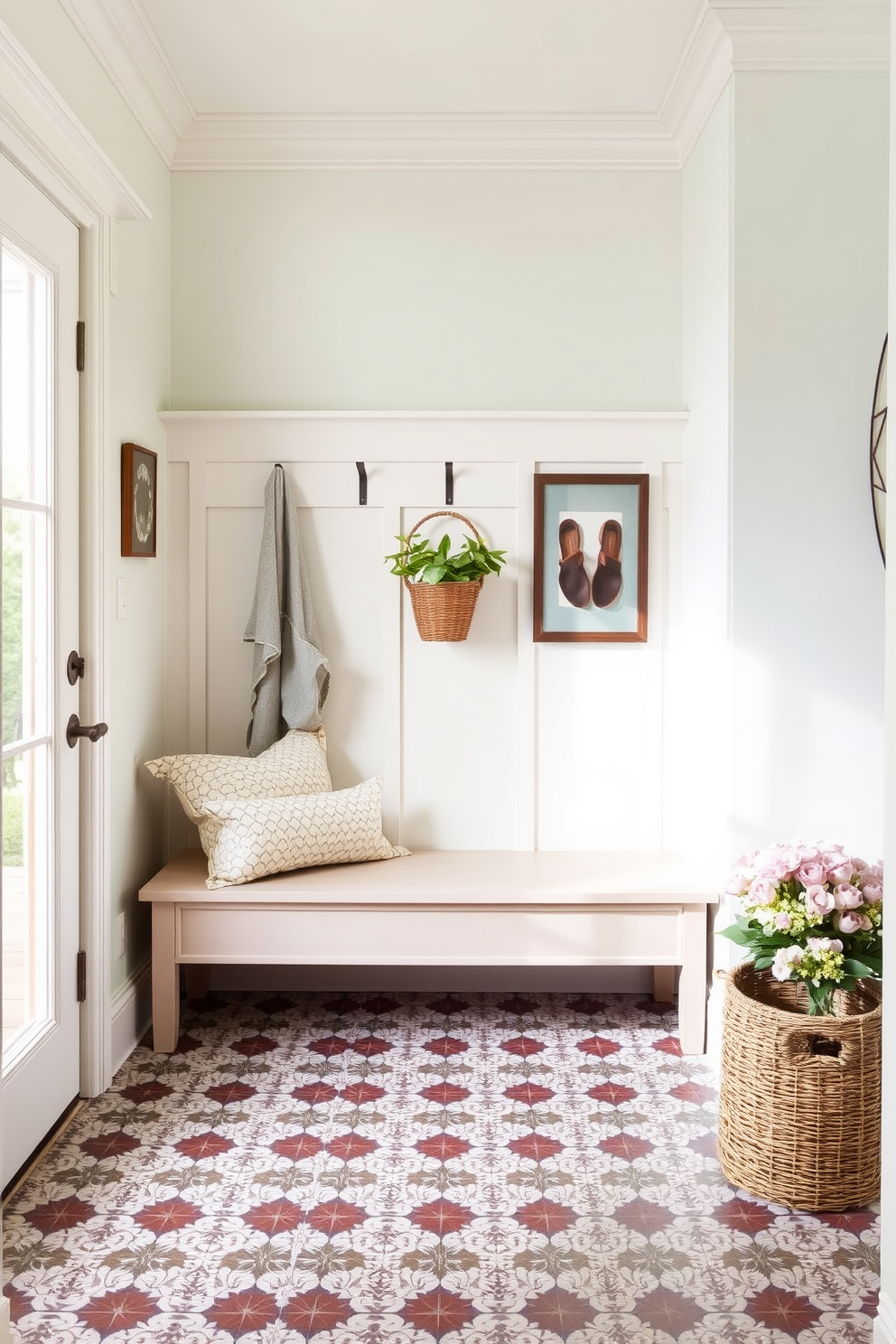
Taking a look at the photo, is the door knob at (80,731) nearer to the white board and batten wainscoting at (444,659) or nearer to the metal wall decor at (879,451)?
the white board and batten wainscoting at (444,659)

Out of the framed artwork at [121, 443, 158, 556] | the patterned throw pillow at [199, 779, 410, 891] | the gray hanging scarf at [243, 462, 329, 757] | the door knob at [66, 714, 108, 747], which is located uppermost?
the framed artwork at [121, 443, 158, 556]

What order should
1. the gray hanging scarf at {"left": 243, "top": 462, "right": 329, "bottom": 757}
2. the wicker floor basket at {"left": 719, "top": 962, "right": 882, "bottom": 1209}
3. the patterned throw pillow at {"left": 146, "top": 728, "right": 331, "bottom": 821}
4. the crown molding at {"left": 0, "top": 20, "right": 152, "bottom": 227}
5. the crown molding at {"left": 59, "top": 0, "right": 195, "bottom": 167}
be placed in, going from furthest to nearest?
the gray hanging scarf at {"left": 243, "top": 462, "right": 329, "bottom": 757} < the patterned throw pillow at {"left": 146, "top": 728, "right": 331, "bottom": 821} < the crown molding at {"left": 59, "top": 0, "right": 195, "bottom": 167} < the wicker floor basket at {"left": 719, "top": 962, "right": 882, "bottom": 1209} < the crown molding at {"left": 0, "top": 20, "right": 152, "bottom": 227}

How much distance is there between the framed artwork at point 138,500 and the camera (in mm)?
2729

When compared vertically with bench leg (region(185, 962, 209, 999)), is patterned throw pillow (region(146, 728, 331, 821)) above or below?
above

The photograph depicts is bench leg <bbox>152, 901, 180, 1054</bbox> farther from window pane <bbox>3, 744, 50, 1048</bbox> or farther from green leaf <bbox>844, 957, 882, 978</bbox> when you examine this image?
green leaf <bbox>844, 957, 882, 978</bbox>

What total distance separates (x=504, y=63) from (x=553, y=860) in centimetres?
224

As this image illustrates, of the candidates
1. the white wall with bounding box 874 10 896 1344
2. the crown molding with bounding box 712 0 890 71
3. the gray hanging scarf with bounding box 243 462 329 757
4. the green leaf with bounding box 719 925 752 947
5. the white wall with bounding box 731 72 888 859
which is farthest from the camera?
the gray hanging scarf with bounding box 243 462 329 757

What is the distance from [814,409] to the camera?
2.64m

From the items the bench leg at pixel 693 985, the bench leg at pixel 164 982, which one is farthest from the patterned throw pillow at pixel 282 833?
the bench leg at pixel 693 985

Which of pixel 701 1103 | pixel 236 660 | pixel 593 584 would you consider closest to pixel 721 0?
pixel 593 584

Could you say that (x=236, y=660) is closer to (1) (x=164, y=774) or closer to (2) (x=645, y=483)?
(1) (x=164, y=774)

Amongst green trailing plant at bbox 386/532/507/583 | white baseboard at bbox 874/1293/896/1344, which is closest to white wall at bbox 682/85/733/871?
green trailing plant at bbox 386/532/507/583

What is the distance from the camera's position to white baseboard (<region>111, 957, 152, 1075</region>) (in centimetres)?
269

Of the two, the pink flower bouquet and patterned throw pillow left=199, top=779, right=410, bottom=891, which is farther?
patterned throw pillow left=199, top=779, right=410, bottom=891
